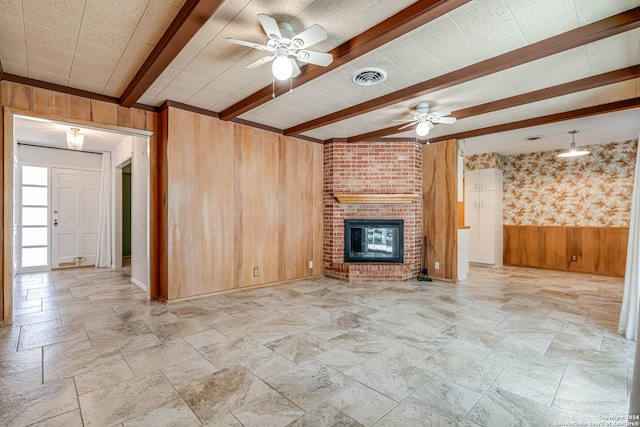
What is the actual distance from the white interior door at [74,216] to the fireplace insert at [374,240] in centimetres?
576

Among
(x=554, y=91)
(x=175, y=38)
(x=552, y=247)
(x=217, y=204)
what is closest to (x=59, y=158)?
(x=217, y=204)

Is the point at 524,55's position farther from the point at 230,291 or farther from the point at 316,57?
the point at 230,291

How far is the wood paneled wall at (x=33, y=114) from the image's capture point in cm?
308

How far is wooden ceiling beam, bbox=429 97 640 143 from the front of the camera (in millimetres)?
3652

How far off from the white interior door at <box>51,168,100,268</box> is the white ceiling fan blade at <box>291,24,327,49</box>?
6.74 meters

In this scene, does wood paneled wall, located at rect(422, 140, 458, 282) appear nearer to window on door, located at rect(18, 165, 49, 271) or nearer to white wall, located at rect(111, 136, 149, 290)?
white wall, located at rect(111, 136, 149, 290)

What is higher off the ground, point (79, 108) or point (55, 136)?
point (55, 136)

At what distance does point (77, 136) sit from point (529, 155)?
9.08m

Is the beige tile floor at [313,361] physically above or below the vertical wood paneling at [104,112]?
below

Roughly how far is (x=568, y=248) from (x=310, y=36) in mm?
7108

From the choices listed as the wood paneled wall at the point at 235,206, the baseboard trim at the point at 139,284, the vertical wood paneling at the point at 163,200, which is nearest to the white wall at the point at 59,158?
the baseboard trim at the point at 139,284

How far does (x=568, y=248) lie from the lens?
636 centimetres

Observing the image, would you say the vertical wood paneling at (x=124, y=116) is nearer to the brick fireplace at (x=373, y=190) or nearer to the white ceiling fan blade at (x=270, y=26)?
the white ceiling fan blade at (x=270, y=26)

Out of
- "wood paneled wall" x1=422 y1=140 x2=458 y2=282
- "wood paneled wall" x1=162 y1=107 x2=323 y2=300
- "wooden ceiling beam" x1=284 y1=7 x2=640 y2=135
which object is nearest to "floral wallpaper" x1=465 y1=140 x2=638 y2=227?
"wood paneled wall" x1=422 y1=140 x2=458 y2=282
